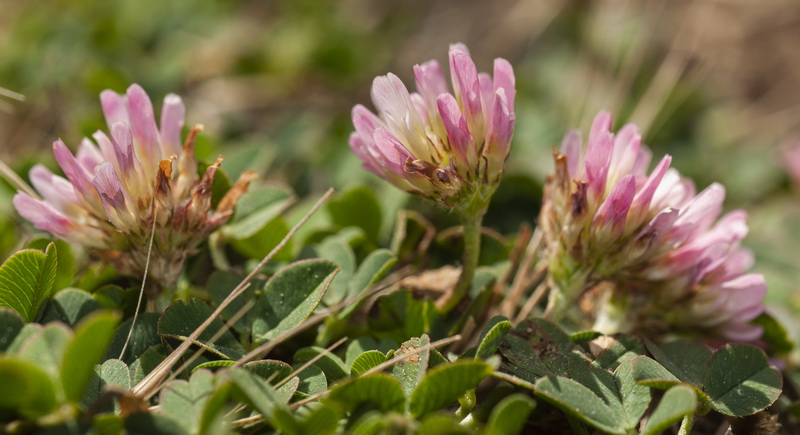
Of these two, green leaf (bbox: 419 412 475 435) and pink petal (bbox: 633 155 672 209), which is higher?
pink petal (bbox: 633 155 672 209)

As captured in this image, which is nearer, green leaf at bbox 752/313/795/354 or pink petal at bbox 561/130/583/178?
pink petal at bbox 561/130/583/178

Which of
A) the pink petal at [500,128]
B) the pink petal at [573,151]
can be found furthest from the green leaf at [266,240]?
the pink petal at [573,151]

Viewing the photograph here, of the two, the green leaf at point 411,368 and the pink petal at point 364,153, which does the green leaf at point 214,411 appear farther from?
the pink petal at point 364,153

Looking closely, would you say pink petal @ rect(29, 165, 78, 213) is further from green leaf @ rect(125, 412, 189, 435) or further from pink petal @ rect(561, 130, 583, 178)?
pink petal @ rect(561, 130, 583, 178)

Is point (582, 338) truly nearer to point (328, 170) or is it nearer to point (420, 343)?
point (420, 343)

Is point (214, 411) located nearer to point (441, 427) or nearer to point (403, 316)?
point (441, 427)

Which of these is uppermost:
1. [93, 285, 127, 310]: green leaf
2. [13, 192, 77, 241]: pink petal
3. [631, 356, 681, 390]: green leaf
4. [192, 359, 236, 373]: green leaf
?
[13, 192, 77, 241]: pink petal

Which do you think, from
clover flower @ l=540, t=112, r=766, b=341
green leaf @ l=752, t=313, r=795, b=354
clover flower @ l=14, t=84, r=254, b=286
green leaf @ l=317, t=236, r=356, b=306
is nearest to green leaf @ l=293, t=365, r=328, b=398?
green leaf @ l=317, t=236, r=356, b=306

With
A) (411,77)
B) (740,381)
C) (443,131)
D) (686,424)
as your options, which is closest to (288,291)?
(443,131)
